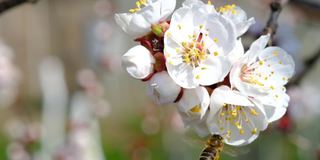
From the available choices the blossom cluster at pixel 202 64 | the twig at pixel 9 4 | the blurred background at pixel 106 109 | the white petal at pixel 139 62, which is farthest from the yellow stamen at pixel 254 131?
the blurred background at pixel 106 109

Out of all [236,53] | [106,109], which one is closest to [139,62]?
[236,53]

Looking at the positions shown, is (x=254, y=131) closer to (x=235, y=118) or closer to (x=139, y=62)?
(x=235, y=118)

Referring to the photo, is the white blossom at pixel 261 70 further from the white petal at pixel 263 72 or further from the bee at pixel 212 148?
the bee at pixel 212 148

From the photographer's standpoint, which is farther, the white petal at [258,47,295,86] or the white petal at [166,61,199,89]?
the white petal at [258,47,295,86]

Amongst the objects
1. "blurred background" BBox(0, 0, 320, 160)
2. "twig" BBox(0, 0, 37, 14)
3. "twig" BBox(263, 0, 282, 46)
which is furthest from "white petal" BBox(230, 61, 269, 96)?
"blurred background" BBox(0, 0, 320, 160)

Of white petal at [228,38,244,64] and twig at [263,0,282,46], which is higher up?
white petal at [228,38,244,64]

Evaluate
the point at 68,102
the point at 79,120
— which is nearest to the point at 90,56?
the point at 68,102

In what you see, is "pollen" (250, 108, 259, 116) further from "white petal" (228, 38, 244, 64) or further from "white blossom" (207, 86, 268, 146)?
"white petal" (228, 38, 244, 64)
